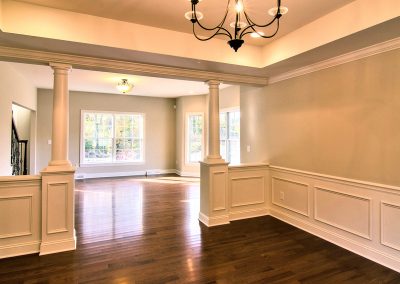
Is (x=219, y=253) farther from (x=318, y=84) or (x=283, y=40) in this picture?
(x=283, y=40)

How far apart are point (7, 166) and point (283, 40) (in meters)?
5.03

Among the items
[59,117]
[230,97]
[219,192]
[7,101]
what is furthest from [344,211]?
[7,101]

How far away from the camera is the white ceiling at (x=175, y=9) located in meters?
2.36

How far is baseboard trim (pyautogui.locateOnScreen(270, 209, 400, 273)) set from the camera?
253 cm

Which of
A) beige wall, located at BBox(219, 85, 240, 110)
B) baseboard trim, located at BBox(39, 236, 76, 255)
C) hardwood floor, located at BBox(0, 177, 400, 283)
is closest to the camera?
hardwood floor, located at BBox(0, 177, 400, 283)

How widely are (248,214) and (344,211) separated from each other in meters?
1.52

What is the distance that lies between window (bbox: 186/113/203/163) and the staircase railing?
14.8ft

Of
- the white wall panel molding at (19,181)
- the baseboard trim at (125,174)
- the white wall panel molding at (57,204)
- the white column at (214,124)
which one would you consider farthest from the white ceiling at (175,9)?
the baseboard trim at (125,174)

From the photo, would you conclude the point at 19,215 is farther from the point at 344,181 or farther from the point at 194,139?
the point at 194,139

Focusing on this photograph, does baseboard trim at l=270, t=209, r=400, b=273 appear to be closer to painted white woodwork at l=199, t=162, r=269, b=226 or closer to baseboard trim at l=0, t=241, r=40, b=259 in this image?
painted white woodwork at l=199, t=162, r=269, b=226

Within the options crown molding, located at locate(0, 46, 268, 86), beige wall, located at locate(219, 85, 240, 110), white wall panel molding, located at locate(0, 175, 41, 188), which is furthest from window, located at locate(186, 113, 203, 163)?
white wall panel molding, located at locate(0, 175, 41, 188)

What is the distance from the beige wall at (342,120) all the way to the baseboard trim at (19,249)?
3660 mm

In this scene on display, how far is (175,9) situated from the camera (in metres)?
2.47

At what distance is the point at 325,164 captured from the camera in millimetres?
3234
